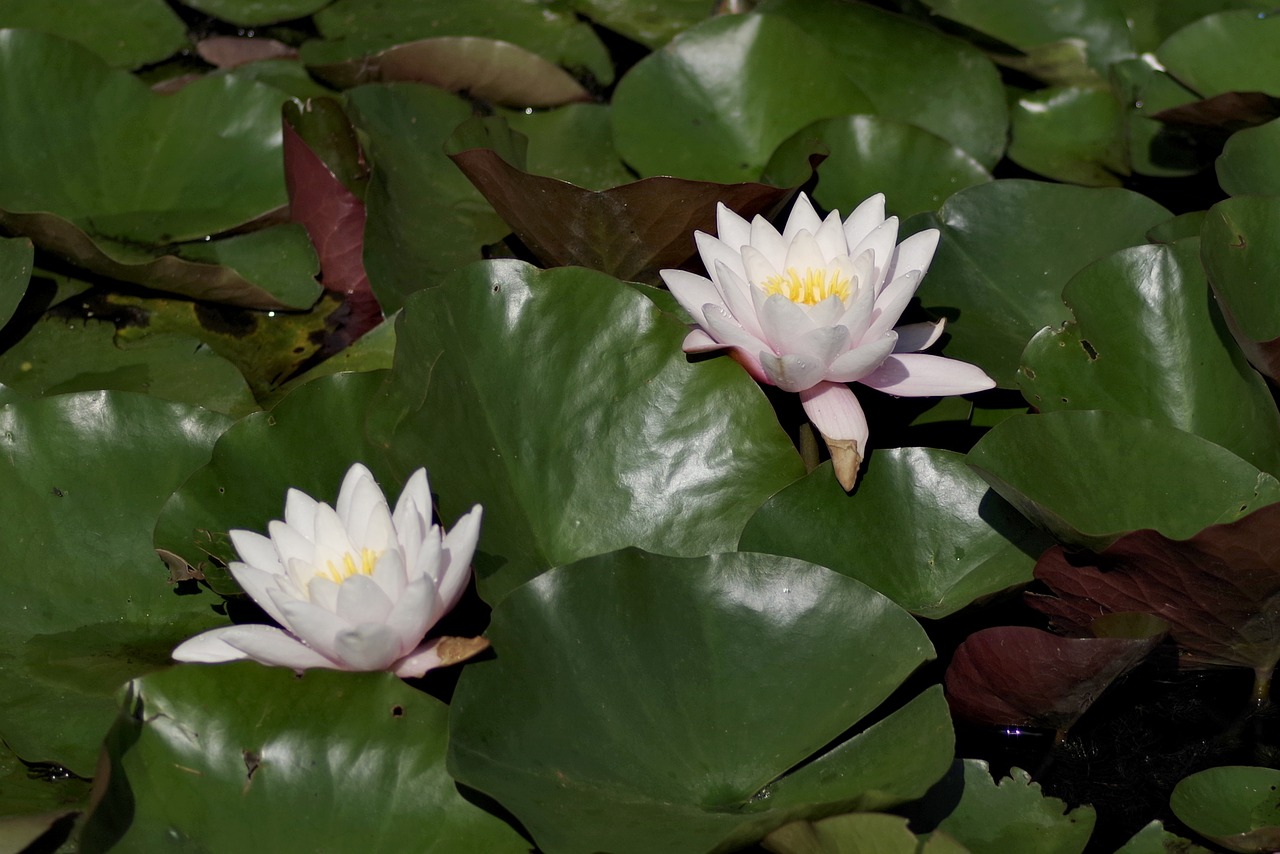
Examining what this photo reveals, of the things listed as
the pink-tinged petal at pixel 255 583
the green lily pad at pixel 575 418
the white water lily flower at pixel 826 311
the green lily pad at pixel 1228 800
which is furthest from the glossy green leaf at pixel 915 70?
the pink-tinged petal at pixel 255 583

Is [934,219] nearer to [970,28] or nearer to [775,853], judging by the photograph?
[970,28]

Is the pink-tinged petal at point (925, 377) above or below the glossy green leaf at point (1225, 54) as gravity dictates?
below

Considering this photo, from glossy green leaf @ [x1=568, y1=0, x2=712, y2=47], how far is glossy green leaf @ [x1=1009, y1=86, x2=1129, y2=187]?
922mm

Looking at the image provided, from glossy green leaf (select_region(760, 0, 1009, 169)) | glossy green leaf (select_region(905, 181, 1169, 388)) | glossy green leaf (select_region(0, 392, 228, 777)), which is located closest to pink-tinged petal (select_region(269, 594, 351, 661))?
glossy green leaf (select_region(0, 392, 228, 777))

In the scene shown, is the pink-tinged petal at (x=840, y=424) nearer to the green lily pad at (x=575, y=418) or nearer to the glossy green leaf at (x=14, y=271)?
the green lily pad at (x=575, y=418)

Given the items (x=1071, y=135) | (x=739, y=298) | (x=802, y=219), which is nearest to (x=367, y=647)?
(x=739, y=298)

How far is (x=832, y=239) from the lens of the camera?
1702 mm

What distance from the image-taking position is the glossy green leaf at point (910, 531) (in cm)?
160

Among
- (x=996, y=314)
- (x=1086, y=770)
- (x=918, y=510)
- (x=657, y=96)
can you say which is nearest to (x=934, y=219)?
(x=996, y=314)

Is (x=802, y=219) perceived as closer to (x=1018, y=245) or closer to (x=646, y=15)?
(x=1018, y=245)

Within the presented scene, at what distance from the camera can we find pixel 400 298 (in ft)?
7.11

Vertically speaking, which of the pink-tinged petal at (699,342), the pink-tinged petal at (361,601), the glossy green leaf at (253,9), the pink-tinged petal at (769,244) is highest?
the glossy green leaf at (253,9)

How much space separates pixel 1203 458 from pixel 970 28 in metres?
1.47

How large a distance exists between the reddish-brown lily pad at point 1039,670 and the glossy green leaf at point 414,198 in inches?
51.3
